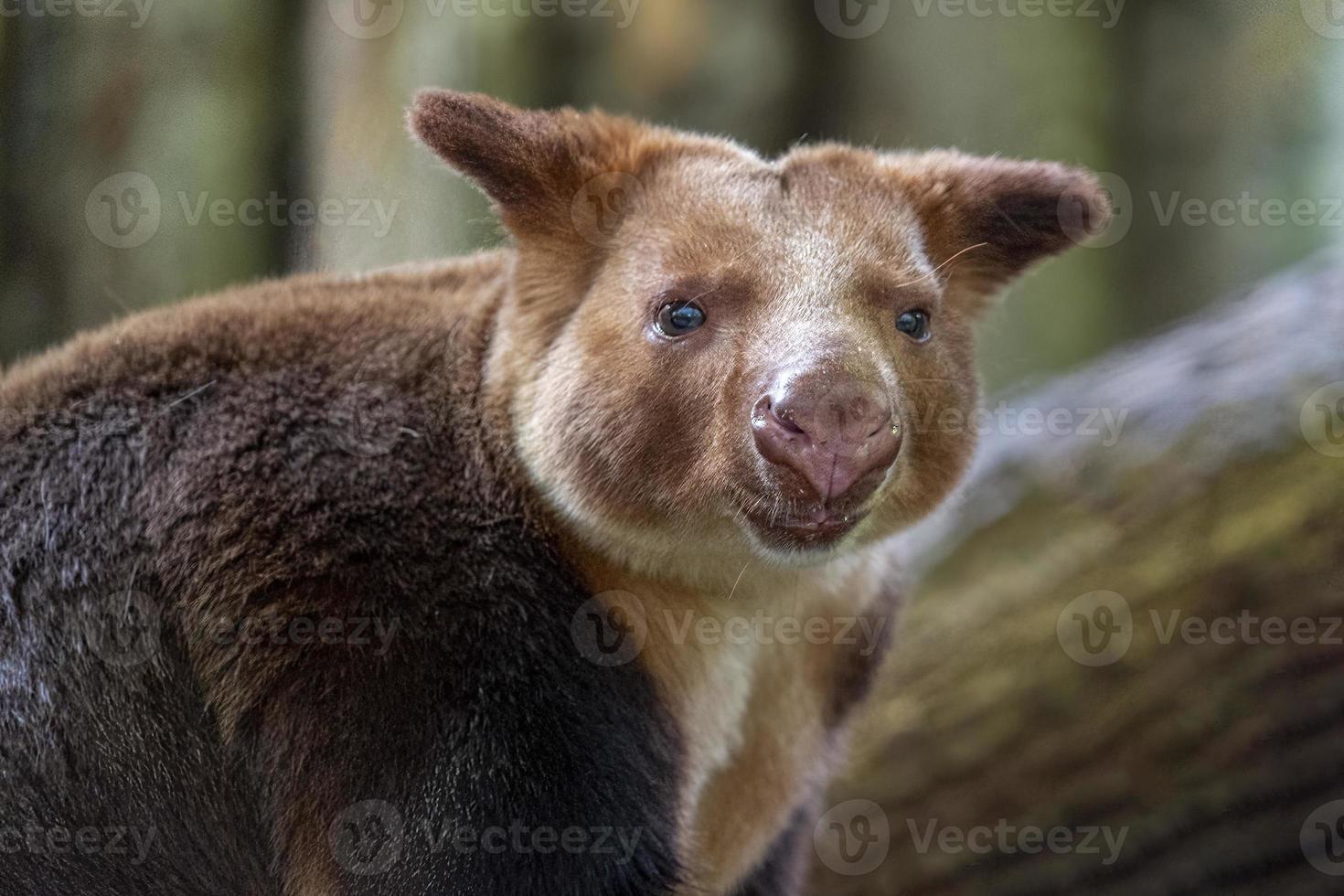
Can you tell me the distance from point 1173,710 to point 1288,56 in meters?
8.17

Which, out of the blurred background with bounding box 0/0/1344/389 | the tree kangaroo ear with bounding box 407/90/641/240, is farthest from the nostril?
the blurred background with bounding box 0/0/1344/389

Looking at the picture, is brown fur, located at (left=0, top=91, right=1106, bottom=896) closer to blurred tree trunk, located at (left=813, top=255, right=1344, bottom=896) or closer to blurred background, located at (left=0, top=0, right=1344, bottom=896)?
blurred background, located at (left=0, top=0, right=1344, bottom=896)

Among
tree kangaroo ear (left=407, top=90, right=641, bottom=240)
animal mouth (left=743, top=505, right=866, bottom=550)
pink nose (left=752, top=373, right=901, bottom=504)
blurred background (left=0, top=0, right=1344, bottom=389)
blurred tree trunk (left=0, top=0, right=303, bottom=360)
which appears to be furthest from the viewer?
blurred background (left=0, top=0, right=1344, bottom=389)

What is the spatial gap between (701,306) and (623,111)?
5946 mm

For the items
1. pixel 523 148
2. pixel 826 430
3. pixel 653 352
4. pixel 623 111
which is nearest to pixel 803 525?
pixel 826 430

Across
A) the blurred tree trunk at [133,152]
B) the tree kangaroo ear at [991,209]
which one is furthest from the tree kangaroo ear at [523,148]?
the blurred tree trunk at [133,152]

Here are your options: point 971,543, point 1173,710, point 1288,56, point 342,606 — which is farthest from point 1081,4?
point 342,606

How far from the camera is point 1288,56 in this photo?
440 inches

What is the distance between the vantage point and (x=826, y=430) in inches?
111

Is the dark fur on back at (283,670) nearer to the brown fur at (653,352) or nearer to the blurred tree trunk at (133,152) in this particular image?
the brown fur at (653,352)

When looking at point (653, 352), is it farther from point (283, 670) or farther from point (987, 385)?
point (987, 385)

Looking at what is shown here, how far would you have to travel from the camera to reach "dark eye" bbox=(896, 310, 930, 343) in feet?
11.1

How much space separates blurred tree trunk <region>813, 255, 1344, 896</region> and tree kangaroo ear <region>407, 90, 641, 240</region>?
7.94 ft

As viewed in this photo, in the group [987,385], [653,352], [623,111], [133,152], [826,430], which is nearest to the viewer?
[826,430]
